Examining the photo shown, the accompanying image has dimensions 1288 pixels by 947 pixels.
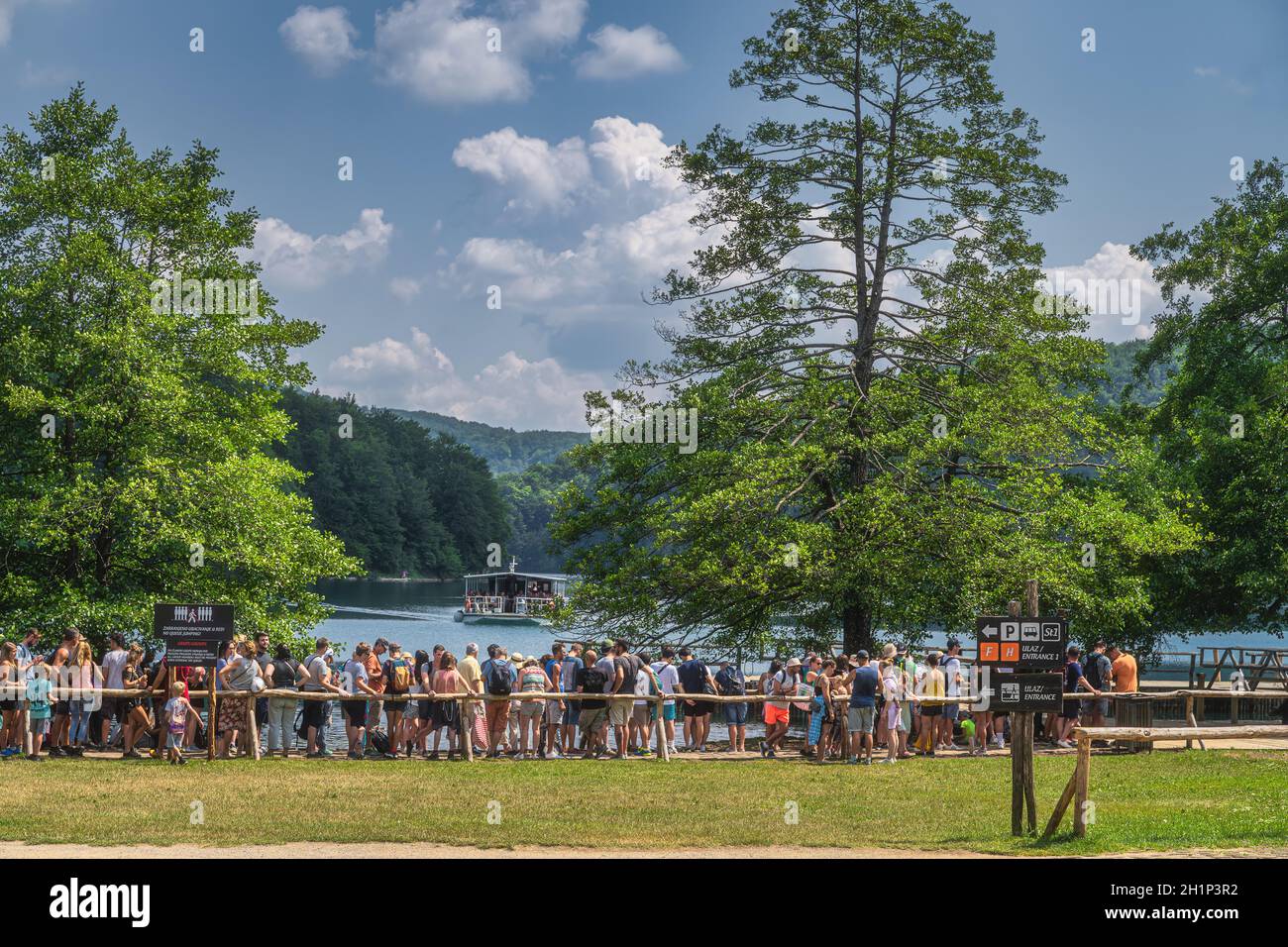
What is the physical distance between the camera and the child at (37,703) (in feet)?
68.7

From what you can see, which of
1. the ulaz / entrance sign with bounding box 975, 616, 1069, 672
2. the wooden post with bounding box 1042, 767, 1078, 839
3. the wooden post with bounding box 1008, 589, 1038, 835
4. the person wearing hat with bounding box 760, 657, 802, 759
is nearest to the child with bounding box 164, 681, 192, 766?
the person wearing hat with bounding box 760, 657, 802, 759

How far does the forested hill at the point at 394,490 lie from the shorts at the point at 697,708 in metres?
110

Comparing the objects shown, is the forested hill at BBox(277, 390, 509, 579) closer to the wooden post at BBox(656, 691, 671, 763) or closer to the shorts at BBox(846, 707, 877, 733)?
the wooden post at BBox(656, 691, 671, 763)

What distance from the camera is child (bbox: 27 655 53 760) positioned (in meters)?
21.0

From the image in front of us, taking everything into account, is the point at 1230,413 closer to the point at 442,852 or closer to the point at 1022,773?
the point at 1022,773

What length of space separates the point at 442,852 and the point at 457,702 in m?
9.46

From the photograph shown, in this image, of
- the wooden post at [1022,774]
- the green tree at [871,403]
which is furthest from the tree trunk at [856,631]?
the wooden post at [1022,774]

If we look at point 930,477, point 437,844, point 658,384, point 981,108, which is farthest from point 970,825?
point 981,108

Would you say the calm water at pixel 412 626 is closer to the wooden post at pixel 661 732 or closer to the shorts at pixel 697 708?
the shorts at pixel 697 708

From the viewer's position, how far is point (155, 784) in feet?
59.7

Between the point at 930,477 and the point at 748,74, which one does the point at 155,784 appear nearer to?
the point at 930,477

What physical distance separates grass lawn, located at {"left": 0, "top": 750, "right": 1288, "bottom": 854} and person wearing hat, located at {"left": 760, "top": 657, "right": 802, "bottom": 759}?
1560mm

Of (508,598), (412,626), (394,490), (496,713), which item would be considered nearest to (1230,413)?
(496,713)
